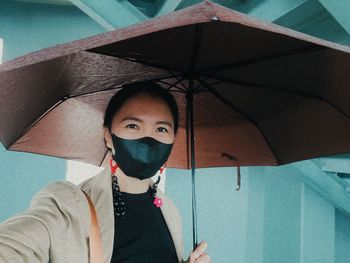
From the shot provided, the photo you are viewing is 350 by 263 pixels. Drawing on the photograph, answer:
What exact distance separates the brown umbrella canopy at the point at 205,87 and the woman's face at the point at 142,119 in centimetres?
14

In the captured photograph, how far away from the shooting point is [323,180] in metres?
2.72

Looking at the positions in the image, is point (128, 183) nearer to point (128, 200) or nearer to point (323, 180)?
point (128, 200)

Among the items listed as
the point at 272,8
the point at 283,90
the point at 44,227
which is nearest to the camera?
the point at 44,227

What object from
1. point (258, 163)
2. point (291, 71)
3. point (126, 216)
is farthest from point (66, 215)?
point (258, 163)

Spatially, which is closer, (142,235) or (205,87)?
(142,235)

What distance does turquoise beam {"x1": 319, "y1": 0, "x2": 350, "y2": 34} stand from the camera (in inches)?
57.3

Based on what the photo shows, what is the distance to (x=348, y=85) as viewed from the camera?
115 centimetres

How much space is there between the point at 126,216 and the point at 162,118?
12.3 inches

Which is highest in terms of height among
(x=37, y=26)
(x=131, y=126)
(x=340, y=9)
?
(x=37, y=26)

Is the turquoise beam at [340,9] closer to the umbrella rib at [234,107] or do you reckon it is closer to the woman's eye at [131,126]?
the umbrella rib at [234,107]

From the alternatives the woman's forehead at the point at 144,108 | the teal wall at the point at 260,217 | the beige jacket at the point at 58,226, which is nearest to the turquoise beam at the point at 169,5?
the woman's forehead at the point at 144,108

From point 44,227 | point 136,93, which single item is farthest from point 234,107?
point 44,227

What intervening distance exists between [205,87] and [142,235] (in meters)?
0.61

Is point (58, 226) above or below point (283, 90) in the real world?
below
